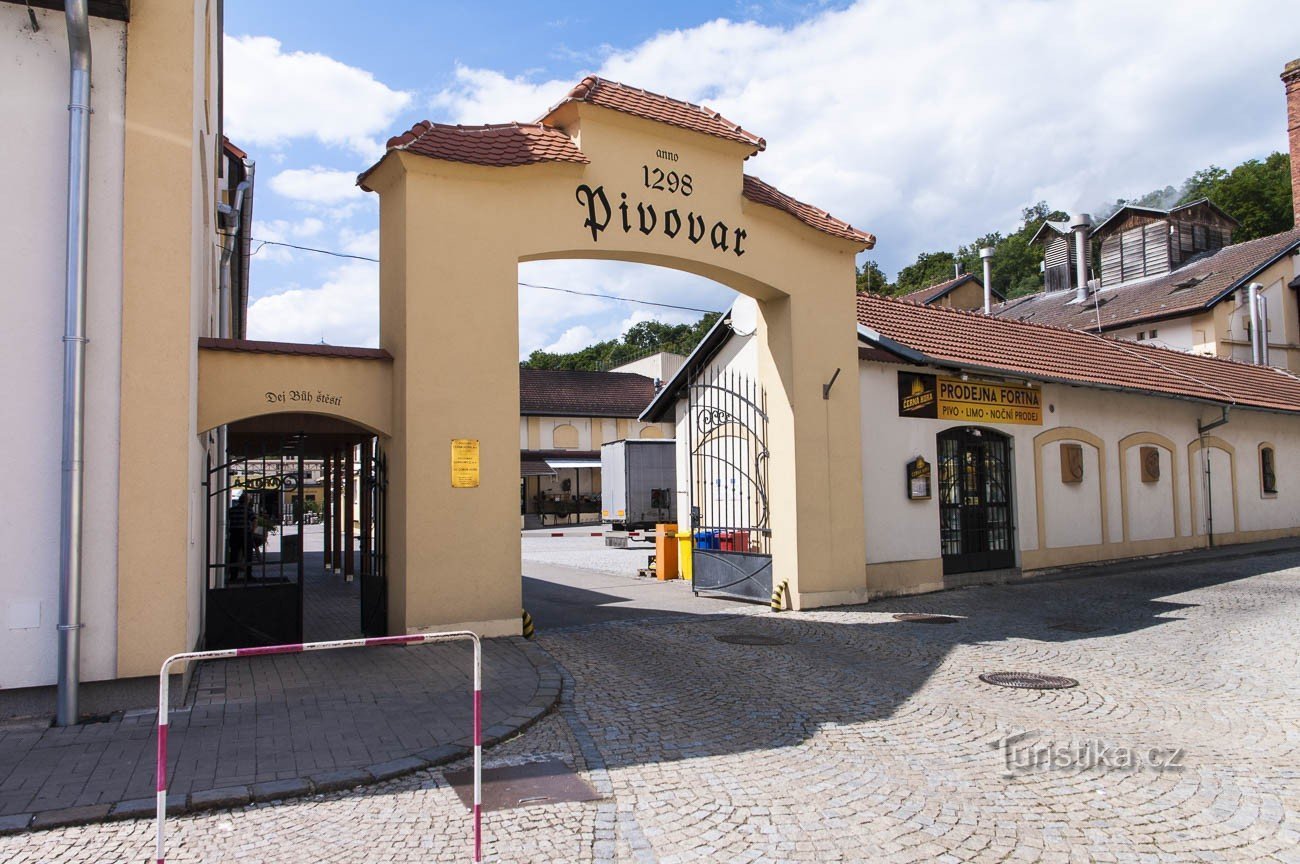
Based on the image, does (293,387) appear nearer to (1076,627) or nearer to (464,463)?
(464,463)

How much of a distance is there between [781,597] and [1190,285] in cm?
2625

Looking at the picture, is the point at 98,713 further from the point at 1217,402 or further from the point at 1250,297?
the point at 1250,297

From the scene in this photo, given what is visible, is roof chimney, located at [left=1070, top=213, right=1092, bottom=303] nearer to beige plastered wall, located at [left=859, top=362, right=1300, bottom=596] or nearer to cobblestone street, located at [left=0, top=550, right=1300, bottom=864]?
beige plastered wall, located at [left=859, top=362, right=1300, bottom=596]

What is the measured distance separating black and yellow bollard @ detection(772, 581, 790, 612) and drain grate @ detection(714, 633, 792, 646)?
180 cm

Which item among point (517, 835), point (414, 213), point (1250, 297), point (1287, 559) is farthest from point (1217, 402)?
point (517, 835)

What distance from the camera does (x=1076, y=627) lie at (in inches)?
419

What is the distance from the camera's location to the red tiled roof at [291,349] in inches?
332

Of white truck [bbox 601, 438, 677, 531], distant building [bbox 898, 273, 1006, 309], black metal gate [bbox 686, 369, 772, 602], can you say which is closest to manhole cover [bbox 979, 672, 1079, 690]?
black metal gate [bbox 686, 369, 772, 602]

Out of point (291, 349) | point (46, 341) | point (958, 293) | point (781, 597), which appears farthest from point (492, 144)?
point (958, 293)

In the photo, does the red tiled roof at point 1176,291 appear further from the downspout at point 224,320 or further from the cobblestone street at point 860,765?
the downspout at point 224,320

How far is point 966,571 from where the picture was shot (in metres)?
14.5

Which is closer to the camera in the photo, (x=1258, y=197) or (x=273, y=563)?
(x=273, y=563)

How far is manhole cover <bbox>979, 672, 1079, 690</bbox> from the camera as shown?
7.70 metres

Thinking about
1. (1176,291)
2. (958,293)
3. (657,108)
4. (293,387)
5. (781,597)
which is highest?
(958,293)
